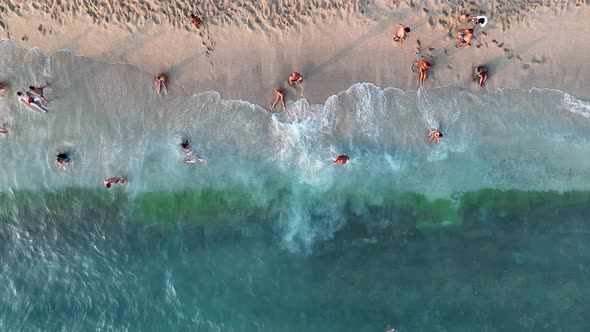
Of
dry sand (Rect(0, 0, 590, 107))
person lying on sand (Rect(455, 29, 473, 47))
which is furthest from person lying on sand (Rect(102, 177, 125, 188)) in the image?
person lying on sand (Rect(455, 29, 473, 47))

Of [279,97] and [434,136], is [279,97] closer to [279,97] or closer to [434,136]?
[279,97]

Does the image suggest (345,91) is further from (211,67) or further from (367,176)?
(211,67)

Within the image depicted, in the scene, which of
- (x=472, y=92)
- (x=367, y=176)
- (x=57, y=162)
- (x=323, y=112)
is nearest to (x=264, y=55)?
(x=323, y=112)

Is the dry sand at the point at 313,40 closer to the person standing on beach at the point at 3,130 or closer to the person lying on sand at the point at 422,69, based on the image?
the person lying on sand at the point at 422,69

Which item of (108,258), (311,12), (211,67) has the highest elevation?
(311,12)

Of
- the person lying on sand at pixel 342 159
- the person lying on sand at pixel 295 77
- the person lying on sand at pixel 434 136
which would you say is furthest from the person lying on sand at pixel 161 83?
the person lying on sand at pixel 434 136
